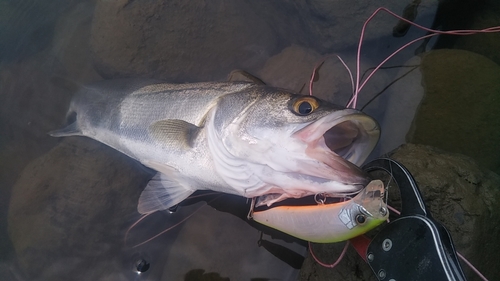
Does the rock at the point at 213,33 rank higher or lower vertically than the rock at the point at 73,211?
higher

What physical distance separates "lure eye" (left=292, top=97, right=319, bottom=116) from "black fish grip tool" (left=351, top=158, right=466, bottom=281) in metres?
0.64

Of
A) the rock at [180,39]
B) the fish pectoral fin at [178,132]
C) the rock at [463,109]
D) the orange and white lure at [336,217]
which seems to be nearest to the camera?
the orange and white lure at [336,217]

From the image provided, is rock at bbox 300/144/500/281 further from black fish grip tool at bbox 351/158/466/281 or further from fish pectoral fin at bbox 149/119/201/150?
fish pectoral fin at bbox 149/119/201/150

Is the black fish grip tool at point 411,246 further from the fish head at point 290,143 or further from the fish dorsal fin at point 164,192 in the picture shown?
the fish dorsal fin at point 164,192

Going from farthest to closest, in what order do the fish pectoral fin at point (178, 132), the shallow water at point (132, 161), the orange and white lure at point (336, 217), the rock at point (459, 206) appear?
the shallow water at point (132, 161) → the fish pectoral fin at point (178, 132) → the rock at point (459, 206) → the orange and white lure at point (336, 217)

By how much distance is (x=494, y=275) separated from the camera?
85.4 inches

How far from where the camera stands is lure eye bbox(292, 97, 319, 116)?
71.2 inches

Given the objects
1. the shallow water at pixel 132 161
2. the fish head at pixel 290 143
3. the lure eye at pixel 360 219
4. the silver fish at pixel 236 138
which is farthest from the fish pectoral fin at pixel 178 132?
the lure eye at pixel 360 219

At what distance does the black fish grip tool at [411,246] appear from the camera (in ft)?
5.21

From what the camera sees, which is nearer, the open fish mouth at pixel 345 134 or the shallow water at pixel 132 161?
the open fish mouth at pixel 345 134

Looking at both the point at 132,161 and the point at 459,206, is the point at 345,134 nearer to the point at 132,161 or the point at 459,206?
the point at 459,206

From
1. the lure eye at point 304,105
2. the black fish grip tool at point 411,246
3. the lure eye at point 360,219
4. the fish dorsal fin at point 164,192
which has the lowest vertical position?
the fish dorsal fin at point 164,192

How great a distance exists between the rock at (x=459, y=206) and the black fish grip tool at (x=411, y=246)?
0.45 metres

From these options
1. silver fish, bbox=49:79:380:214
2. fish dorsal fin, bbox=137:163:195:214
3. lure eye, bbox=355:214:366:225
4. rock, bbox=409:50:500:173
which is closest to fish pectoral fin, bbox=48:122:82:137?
silver fish, bbox=49:79:380:214
